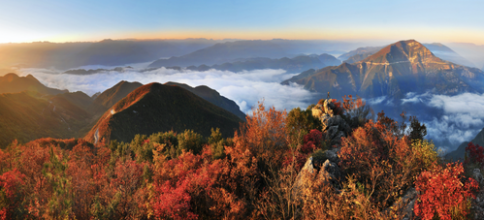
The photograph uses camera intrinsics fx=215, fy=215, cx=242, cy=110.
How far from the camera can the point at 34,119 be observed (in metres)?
107

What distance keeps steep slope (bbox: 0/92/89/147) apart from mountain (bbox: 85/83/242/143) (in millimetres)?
23167

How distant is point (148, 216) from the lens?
14.3m

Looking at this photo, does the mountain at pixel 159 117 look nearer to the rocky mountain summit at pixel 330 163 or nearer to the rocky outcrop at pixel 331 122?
the rocky outcrop at pixel 331 122

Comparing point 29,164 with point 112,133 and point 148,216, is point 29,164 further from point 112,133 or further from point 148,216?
point 112,133

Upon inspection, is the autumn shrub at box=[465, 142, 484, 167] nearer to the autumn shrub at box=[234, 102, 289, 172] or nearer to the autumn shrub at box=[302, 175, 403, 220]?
the autumn shrub at box=[302, 175, 403, 220]

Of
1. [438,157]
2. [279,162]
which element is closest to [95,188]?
[279,162]

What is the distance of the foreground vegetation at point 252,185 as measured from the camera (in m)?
12.3

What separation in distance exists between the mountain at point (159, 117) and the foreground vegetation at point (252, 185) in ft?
Result: 202

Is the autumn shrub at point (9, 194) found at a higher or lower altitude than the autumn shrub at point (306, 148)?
higher

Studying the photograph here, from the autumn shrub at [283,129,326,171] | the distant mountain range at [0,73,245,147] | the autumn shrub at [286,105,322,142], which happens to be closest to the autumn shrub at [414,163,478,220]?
the autumn shrub at [283,129,326,171]

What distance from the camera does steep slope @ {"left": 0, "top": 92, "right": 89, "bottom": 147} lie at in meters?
84.5

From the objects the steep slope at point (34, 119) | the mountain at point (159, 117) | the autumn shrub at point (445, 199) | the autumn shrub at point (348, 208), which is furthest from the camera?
the steep slope at point (34, 119)

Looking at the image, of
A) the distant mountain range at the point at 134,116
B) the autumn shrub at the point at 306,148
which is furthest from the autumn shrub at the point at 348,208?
the distant mountain range at the point at 134,116

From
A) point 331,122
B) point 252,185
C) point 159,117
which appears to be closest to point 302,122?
point 331,122
